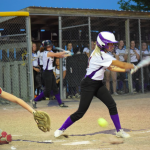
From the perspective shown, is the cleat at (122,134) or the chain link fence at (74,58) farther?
the chain link fence at (74,58)

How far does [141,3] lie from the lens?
33500mm

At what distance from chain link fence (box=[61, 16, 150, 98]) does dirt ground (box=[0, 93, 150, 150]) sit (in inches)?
131

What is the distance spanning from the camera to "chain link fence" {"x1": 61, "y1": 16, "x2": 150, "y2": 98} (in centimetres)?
1352

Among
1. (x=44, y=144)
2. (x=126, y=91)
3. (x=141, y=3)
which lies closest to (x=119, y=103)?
(x=126, y=91)

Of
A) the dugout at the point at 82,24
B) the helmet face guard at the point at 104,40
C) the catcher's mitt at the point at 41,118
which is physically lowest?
the catcher's mitt at the point at 41,118

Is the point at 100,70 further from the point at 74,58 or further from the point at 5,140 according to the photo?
the point at 74,58

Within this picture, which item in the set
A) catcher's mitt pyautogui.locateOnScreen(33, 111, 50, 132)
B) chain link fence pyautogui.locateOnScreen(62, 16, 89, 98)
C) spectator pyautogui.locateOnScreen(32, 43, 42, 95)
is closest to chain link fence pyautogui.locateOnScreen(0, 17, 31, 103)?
spectator pyautogui.locateOnScreen(32, 43, 42, 95)

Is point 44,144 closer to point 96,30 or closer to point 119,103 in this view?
point 119,103

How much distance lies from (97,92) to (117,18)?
9014 mm

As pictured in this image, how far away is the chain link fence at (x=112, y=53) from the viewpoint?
44.4ft

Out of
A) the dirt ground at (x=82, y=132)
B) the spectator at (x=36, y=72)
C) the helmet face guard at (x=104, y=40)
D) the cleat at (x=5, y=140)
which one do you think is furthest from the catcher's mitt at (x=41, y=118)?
the spectator at (x=36, y=72)

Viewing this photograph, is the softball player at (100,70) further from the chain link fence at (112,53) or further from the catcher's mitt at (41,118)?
the chain link fence at (112,53)

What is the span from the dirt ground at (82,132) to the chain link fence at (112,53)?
3.34 m

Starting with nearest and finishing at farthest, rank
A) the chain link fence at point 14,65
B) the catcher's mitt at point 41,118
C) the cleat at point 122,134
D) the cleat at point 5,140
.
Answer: the catcher's mitt at point 41,118 → the cleat at point 5,140 → the cleat at point 122,134 → the chain link fence at point 14,65
